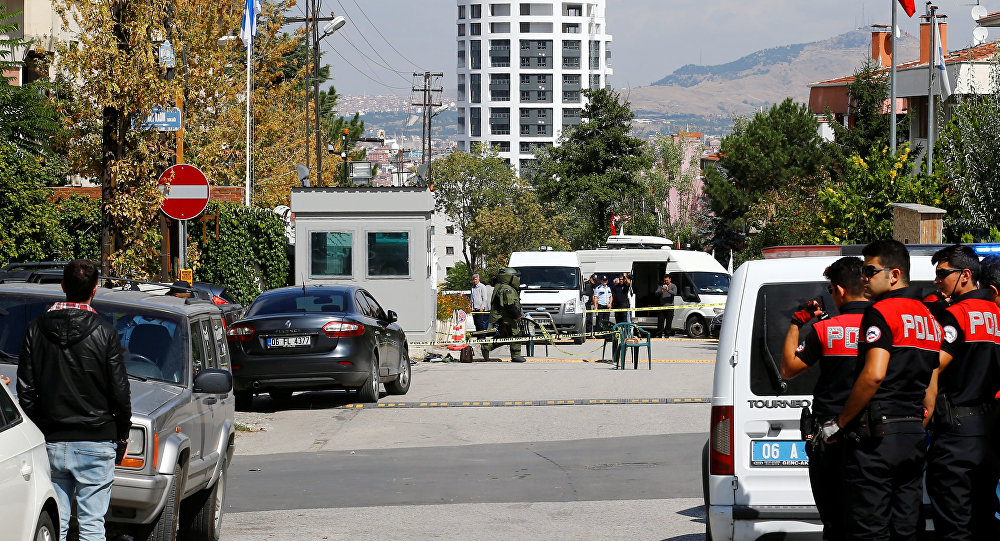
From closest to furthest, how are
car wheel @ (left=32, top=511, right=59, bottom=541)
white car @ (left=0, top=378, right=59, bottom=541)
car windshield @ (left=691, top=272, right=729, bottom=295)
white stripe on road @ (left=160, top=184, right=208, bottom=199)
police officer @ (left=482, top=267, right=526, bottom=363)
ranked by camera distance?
white car @ (left=0, top=378, right=59, bottom=541) → car wheel @ (left=32, top=511, right=59, bottom=541) → white stripe on road @ (left=160, top=184, right=208, bottom=199) → police officer @ (left=482, top=267, right=526, bottom=363) → car windshield @ (left=691, top=272, right=729, bottom=295)

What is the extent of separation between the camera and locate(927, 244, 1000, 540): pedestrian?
21.4 feet

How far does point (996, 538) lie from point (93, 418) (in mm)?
4442

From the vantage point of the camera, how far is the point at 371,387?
18062 millimetres

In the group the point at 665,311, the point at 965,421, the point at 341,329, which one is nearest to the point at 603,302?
the point at 665,311

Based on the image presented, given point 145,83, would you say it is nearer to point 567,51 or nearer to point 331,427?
point 331,427

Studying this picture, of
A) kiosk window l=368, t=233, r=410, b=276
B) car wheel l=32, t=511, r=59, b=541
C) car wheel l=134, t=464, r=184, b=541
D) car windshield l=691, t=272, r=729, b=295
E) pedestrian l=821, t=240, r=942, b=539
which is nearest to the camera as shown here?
car wheel l=32, t=511, r=59, b=541

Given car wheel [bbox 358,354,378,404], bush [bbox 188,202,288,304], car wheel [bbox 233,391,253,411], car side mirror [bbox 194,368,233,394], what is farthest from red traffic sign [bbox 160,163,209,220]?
bush [bbox 188,202,288,304]

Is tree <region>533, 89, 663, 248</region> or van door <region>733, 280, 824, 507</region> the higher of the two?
tree <region>533, 89, 663, 248</region>

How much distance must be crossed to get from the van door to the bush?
22.6m

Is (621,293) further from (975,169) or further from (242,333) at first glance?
(242,333)

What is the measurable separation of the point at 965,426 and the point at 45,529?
4424mm

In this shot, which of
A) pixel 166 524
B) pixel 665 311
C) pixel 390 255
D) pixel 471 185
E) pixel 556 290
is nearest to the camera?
pixel 166 524

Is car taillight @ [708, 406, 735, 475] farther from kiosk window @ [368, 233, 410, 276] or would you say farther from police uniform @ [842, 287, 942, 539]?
kiosk window @ [368, 233, 410, 276]

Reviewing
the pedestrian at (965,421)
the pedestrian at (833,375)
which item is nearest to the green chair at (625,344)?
the pedestrian at (965,421)
